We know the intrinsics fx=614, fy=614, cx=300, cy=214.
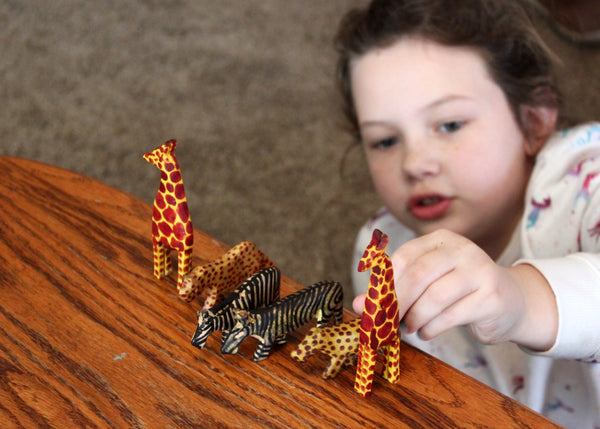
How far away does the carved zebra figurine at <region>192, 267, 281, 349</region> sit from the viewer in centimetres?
49

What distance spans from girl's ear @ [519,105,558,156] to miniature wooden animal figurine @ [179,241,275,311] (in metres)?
0.63

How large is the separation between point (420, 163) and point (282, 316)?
18.4 inches

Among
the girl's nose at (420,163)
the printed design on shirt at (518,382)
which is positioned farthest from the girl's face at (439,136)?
the printed design on shirt at (518,382)

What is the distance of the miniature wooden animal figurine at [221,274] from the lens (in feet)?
1.81

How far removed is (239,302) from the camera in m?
0.52

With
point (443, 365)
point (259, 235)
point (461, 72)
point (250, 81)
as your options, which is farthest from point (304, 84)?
point (443, 365)

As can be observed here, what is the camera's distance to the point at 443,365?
1.73 feet

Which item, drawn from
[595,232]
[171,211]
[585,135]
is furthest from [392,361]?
[585,135]

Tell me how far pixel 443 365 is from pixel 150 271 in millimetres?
301

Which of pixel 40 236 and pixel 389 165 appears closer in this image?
pixel 40 236

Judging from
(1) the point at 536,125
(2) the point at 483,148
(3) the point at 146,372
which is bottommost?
(3) the point at 146,372

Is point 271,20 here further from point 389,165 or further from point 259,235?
point 389,165

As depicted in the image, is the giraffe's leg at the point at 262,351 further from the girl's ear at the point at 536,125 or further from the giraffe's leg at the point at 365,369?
the girl's ear at the point at 536,125

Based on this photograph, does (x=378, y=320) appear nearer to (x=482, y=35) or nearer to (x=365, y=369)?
(x=365, y=369)
